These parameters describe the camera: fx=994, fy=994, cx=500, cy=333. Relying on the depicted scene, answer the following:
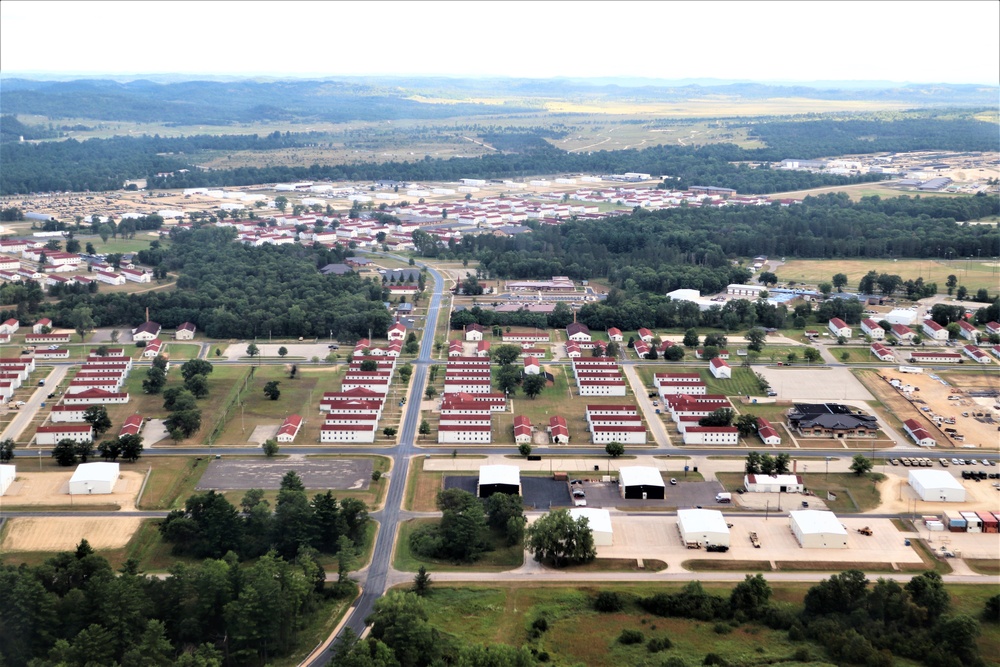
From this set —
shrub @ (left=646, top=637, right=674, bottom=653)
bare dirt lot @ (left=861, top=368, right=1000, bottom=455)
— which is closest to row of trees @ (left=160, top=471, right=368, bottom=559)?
shrub @ (left=646, top=637, right=674, bottom=653)

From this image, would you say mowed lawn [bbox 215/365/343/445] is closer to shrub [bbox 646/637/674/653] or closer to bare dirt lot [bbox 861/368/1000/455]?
shrub [bbox 646/637/674/653]

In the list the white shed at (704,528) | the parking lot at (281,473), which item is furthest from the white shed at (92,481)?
the white shed at (704,528)

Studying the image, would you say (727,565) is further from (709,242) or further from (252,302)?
(709,242)

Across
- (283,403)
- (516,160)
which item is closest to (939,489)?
(283,403)

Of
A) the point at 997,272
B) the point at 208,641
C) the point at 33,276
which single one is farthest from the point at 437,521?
the point at 997,272

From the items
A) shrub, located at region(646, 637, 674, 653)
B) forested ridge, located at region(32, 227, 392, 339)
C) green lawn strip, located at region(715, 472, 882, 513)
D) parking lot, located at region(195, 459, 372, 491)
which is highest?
shrub, located at region(646, 637, 674, 653)

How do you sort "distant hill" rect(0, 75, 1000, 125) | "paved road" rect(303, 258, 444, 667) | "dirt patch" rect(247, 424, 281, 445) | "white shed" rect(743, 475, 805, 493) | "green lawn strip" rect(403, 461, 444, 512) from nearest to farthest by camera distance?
"paved road" rect(303, 258, 444, 667) < "green lawn strip" rect(403, 461, 444, 512) < "white shed" rect(743, 475, 805, 493) < "dirt patch" rect(247, 424, 281, 445) < "distant hill" rect(0, 75, 1000, 125)

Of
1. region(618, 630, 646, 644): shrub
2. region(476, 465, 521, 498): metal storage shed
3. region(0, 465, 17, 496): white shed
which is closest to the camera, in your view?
region(618, 630, 646, 644): shrub

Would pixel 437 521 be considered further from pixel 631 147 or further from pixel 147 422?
pixel 631 147
